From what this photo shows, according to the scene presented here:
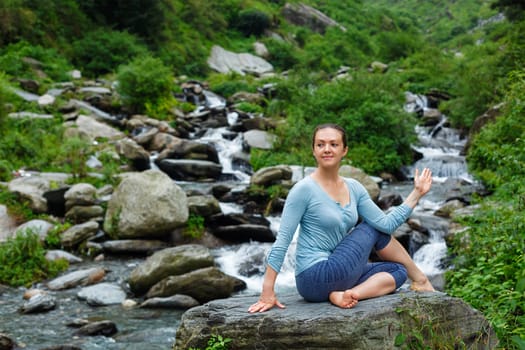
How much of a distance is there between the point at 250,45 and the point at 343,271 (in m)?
44.3

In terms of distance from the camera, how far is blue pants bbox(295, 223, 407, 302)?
3730 millimetres

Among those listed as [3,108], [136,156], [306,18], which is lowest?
[136,156]

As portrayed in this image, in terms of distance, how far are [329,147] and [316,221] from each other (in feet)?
1.89

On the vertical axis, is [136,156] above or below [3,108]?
below

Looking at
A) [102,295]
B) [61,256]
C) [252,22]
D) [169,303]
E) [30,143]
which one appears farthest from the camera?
[252,22]

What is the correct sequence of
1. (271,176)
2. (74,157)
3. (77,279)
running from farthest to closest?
(74,157)
(271,176)
(77,279)

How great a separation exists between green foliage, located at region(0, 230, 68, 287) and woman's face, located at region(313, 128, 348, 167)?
7140mm

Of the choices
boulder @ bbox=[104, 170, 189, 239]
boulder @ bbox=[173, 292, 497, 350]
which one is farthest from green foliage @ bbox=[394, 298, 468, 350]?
boulder @ bbox=[104, 170, 189, 239]

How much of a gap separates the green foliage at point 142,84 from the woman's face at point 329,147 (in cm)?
1960

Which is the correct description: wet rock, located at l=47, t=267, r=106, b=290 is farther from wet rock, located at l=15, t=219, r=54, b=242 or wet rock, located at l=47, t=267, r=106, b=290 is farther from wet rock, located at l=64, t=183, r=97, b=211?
wet rock, located at l=64, t=183, r=97, b=211

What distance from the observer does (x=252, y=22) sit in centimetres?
4859

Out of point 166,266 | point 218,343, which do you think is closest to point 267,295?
point 218,343

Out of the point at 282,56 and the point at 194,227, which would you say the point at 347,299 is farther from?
the point at 282,56

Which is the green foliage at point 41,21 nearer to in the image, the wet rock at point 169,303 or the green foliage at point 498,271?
the wet rock at point 169,303
